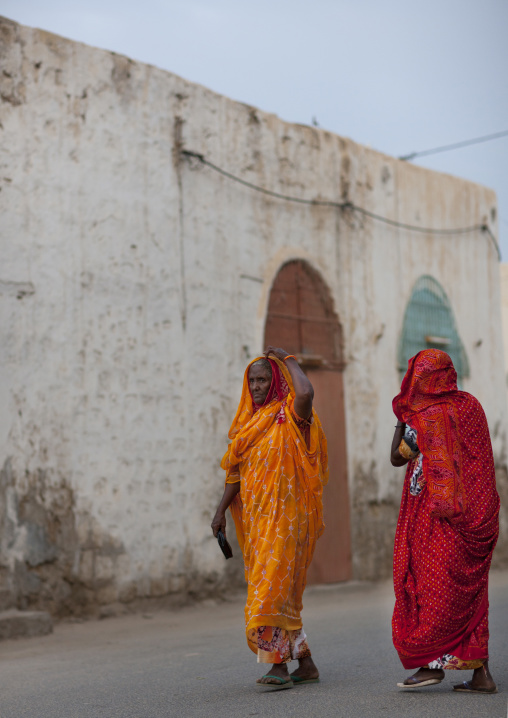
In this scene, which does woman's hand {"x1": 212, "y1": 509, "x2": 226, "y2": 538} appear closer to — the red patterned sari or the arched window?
the red patterned sari

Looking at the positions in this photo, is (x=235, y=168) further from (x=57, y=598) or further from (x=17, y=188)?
(x=57, y=598)

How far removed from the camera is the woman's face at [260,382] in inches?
201

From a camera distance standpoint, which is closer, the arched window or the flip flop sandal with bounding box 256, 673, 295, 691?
the flip flop sandal with bounding box 256, 673, 295, 691

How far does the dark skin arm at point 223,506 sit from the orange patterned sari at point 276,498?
0.04 metres

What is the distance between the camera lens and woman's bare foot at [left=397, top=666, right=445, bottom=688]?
177 inches

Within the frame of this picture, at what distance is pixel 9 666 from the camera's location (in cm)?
609

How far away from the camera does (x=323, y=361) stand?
10617 millimetres

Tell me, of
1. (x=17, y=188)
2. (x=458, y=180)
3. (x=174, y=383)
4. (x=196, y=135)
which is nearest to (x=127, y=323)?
(x=174, y=383)

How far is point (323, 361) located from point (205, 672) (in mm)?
5476

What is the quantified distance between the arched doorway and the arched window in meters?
1.38

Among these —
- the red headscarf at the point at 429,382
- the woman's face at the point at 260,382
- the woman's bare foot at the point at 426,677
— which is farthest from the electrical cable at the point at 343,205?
the woman's bare foot at the point at 426,677

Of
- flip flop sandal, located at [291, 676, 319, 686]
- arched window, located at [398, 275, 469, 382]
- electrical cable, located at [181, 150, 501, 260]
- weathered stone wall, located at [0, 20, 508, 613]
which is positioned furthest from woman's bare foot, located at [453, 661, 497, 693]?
arched window, located at [398, 275, 469, 382]

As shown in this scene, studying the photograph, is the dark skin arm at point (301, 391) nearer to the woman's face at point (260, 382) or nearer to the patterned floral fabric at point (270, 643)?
the woman's face at point (260, 382)

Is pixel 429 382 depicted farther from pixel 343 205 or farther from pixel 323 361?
pixel 343 205
